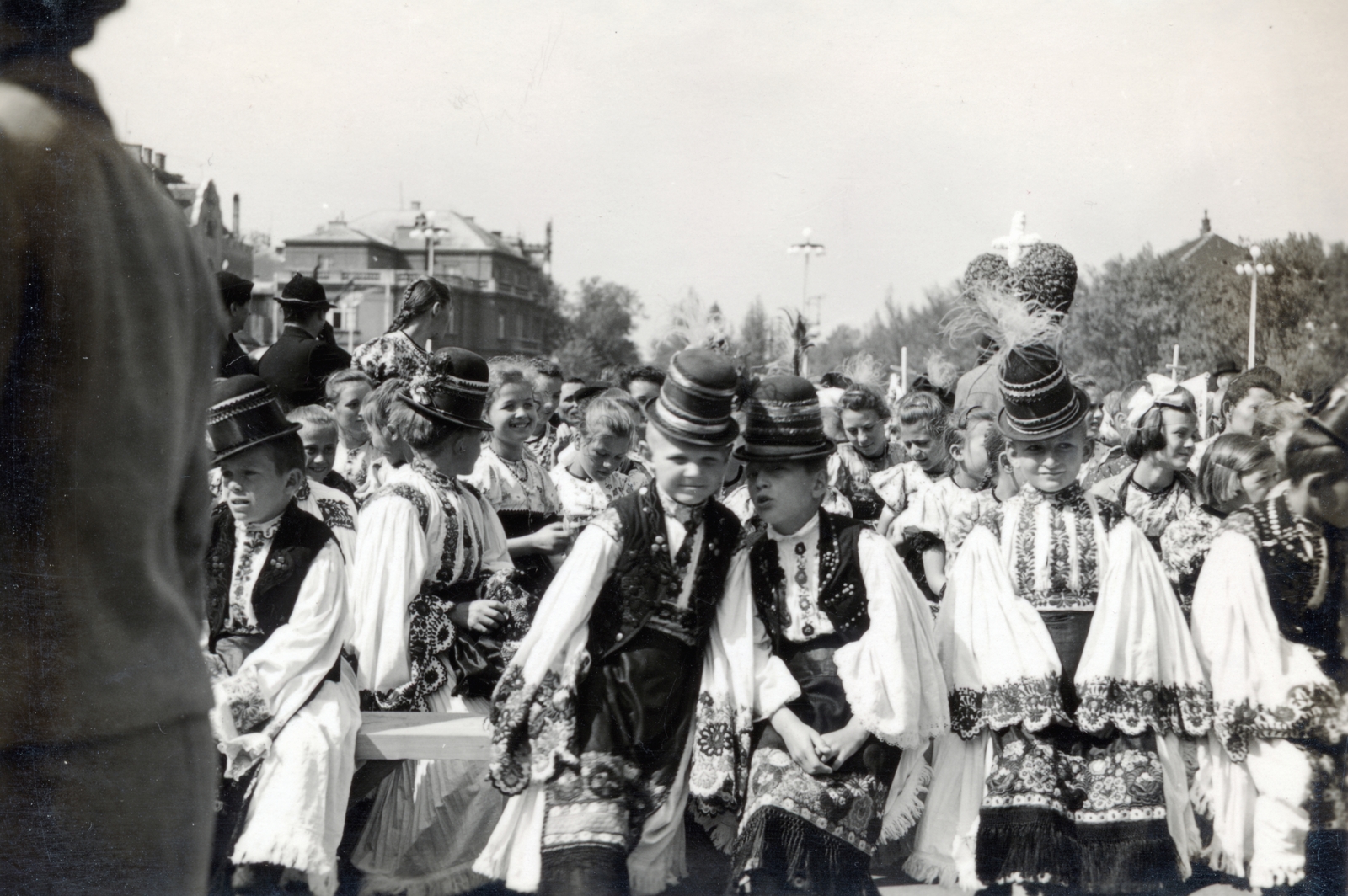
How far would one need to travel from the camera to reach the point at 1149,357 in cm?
1888

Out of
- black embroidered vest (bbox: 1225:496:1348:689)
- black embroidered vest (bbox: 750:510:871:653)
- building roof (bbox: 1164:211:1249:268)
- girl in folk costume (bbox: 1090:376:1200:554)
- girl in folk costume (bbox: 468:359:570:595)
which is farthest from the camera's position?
Result: building roof (bbox: 1164:211:1249:268)

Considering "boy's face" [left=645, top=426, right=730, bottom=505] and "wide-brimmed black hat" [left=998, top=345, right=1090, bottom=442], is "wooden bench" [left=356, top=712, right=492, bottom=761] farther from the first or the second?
"wide-brimmed black hat" [left=998, top=345, right=1090, bottom=442]

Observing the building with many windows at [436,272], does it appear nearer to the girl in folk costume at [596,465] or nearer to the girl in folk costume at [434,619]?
the girl in folk costume at [596,465]

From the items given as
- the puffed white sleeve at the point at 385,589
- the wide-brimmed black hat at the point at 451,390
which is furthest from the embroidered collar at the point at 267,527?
the wide-brimmed black hat at the point at 451,390

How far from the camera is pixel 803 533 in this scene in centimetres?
334

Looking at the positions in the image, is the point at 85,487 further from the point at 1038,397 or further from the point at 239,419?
the point at 1038,397

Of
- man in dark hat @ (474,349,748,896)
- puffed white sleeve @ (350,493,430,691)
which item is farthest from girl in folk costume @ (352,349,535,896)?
man in dark hat @ (474,349,748,896)

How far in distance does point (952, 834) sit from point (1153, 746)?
0.66 m

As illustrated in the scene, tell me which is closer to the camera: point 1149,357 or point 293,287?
point 293,287

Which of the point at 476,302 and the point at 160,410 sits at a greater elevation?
the point at 476,302

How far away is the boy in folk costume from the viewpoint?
323 centimetres

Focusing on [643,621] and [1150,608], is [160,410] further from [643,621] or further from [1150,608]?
[1150,608]

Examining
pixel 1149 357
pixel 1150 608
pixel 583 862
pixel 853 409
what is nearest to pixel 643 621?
pixel 583 862

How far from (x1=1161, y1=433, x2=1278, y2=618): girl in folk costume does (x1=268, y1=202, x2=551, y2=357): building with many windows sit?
7976 millimetres
